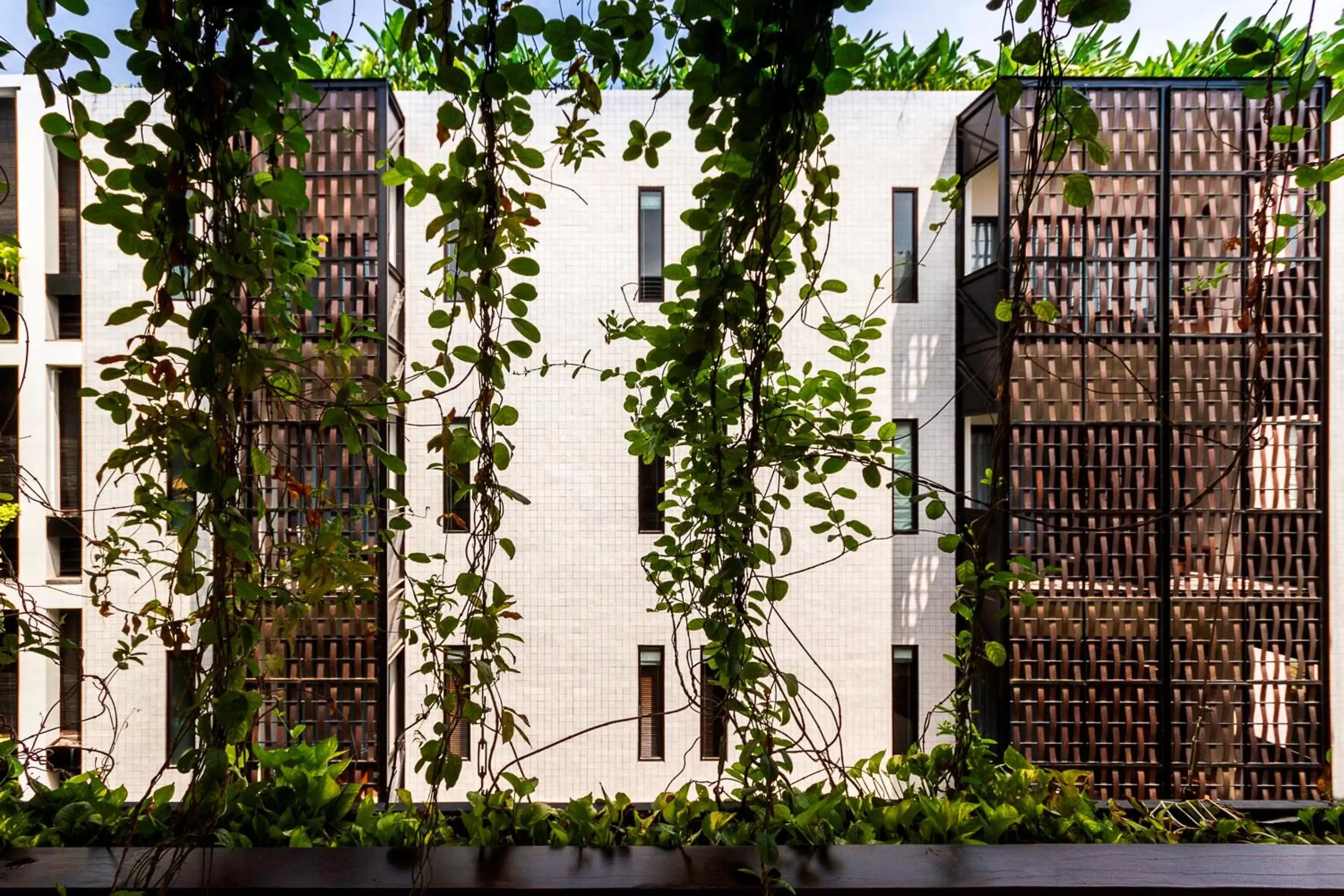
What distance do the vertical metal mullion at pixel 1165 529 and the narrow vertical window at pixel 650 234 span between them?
93.0 inches

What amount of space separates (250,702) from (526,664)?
2.48 meters

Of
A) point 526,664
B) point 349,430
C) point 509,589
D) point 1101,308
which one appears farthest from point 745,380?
point 1101,308

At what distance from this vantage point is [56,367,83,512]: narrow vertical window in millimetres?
2855

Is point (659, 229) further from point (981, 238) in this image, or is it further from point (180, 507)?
point (180, 507)

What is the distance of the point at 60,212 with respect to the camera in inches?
113

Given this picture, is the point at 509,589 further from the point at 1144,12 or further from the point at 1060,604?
the point at 1144,12

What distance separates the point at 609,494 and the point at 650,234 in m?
1.39

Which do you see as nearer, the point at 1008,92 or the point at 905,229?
the point at 1008,92

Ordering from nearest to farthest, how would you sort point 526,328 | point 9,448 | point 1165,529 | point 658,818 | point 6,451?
point 526,328 < point 658,818 < point 6,451 < point 9,448 < point 1165,529

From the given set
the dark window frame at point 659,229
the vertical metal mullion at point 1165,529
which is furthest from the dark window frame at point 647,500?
the vertical metal mullion at point 1165,529

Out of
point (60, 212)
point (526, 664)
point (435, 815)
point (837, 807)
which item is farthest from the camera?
point (526, 664)

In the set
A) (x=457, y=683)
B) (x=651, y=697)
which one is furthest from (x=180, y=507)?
(x=651, y=697)

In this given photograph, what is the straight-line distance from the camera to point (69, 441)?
2887 millimetres

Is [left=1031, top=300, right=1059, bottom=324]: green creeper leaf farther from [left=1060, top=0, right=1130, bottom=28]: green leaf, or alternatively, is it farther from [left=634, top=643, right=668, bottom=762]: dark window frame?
[left=634, top=643, right=668, bottom=762]: dark window frame
